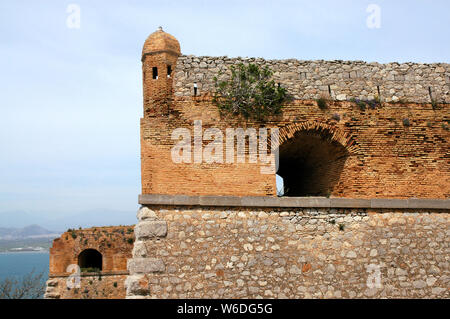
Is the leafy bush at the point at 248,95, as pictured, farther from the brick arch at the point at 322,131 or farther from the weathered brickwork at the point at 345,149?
the brick arch at the point at 322,131

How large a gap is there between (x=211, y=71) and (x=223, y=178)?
2.30m

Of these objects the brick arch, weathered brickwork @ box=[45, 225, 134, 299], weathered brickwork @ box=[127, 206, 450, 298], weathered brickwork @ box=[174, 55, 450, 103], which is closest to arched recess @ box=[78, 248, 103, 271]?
weathered brickwork @ box=[45, 225, 134, 299]

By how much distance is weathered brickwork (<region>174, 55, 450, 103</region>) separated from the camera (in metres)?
9.30

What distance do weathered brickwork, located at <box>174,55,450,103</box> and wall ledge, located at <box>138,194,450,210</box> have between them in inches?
86.8

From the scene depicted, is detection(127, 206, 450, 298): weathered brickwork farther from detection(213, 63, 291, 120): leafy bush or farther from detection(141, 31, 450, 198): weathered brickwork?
detection(213, 63, 291, 120): leafy bush

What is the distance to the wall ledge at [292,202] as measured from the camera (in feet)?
27.6

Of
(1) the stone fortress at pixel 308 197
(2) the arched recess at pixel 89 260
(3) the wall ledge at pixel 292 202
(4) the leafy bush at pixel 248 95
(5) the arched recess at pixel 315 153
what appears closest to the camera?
(1) the stone fortress at pixel 308 197

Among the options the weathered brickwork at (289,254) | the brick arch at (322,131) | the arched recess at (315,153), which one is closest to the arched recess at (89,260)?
the arched recess at (315,153)

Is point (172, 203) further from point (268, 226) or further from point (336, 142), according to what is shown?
point (336, 142)

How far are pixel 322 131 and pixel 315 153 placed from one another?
1.03 metres

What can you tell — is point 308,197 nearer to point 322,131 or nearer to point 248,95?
point 322,131

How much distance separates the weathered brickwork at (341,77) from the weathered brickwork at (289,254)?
2549mm

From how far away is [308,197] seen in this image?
8.82 m

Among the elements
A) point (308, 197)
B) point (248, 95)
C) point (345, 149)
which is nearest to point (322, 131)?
point (345, 149)
